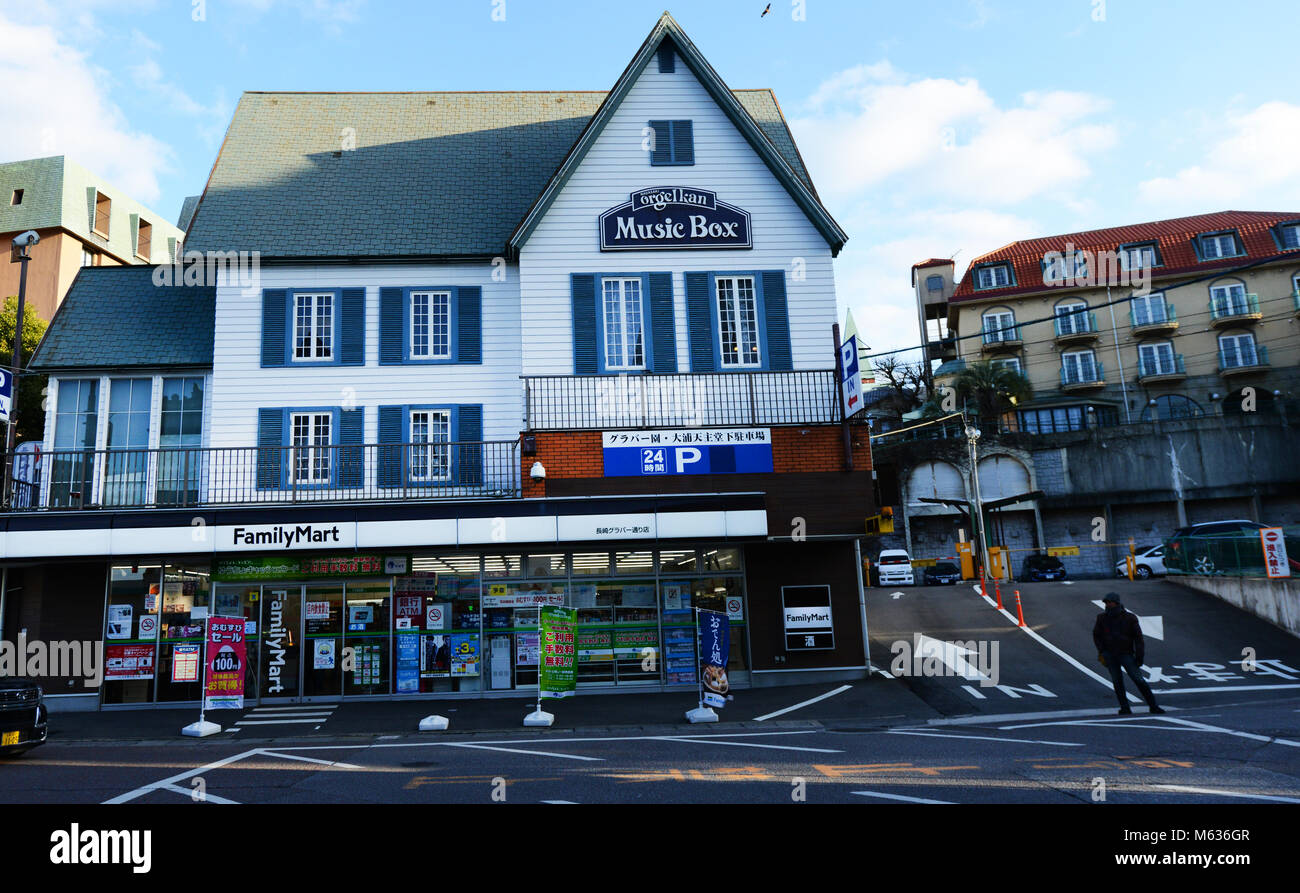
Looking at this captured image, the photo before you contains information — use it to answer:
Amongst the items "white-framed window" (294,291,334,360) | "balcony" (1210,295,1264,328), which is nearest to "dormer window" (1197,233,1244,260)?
"balcony" (1210,295,1264,328)

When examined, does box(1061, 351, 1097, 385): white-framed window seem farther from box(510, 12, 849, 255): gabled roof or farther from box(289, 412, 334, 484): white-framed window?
box(289, 412, 334, 484): white-framed window

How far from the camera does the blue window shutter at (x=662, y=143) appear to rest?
22266 millimetres

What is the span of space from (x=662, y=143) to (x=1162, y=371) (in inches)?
1828

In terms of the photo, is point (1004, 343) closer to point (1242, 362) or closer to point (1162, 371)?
point (1162, 371)

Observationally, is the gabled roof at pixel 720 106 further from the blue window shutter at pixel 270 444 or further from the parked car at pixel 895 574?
the parked car at pixel 895 574

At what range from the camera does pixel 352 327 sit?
2184cm

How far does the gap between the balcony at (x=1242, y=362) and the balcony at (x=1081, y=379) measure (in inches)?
270

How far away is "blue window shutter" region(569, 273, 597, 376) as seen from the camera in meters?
21.1

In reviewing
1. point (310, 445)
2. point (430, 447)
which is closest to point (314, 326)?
point (310, 445)

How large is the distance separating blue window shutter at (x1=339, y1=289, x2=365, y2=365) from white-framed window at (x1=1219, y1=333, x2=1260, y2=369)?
5407 centimetres

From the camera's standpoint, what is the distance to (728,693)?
1630cm

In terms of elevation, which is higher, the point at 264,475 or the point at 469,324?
the point at 469,324

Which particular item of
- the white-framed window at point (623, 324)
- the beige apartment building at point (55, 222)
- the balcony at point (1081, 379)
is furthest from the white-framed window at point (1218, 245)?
the beige apartment building at point (55, 222)
